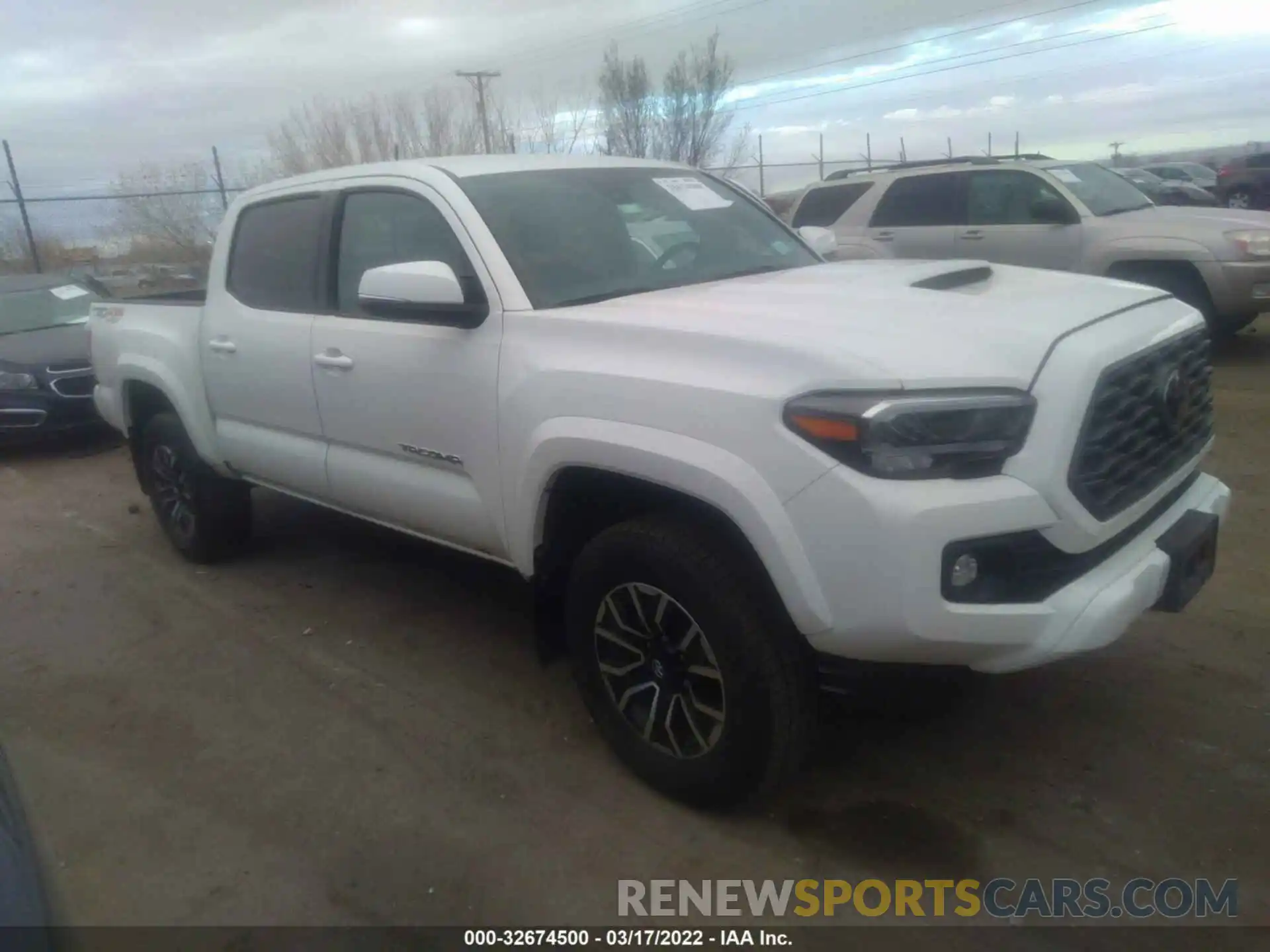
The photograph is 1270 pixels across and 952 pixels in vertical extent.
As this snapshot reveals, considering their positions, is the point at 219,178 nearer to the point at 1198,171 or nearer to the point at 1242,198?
the point at 1242,198

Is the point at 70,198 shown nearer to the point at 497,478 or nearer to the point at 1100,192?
the point at 1100,192

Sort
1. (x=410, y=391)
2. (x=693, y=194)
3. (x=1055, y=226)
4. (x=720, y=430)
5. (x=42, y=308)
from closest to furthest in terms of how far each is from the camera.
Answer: (x=720, y=430), (x=410, y=391), (x=693, y=194), (x=1055, y=226), (x=42, y=308)

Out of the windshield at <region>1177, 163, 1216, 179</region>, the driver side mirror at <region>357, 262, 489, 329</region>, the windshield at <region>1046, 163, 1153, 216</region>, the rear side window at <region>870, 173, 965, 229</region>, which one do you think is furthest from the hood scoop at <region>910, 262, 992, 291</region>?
the windshield at <region>1177, 163, 1216, 179</region>

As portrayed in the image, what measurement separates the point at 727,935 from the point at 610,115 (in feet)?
74.3

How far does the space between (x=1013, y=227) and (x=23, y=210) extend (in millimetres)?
14521

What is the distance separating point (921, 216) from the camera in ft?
33.0

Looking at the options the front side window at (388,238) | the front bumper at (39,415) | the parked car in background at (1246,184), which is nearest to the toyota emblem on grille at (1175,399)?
the front side window at (388,238)

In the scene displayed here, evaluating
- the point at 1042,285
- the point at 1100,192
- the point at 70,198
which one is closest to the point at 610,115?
the point at 70,198

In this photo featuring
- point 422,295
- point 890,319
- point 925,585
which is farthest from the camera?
point 422,295

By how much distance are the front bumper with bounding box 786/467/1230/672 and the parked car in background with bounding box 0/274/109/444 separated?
7.70 m

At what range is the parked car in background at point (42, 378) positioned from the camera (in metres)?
8.71

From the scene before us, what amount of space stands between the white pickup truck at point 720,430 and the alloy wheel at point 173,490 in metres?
1.17

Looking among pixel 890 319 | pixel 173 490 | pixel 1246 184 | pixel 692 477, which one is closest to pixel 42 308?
pixel 173 490

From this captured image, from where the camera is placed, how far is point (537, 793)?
3332mm
